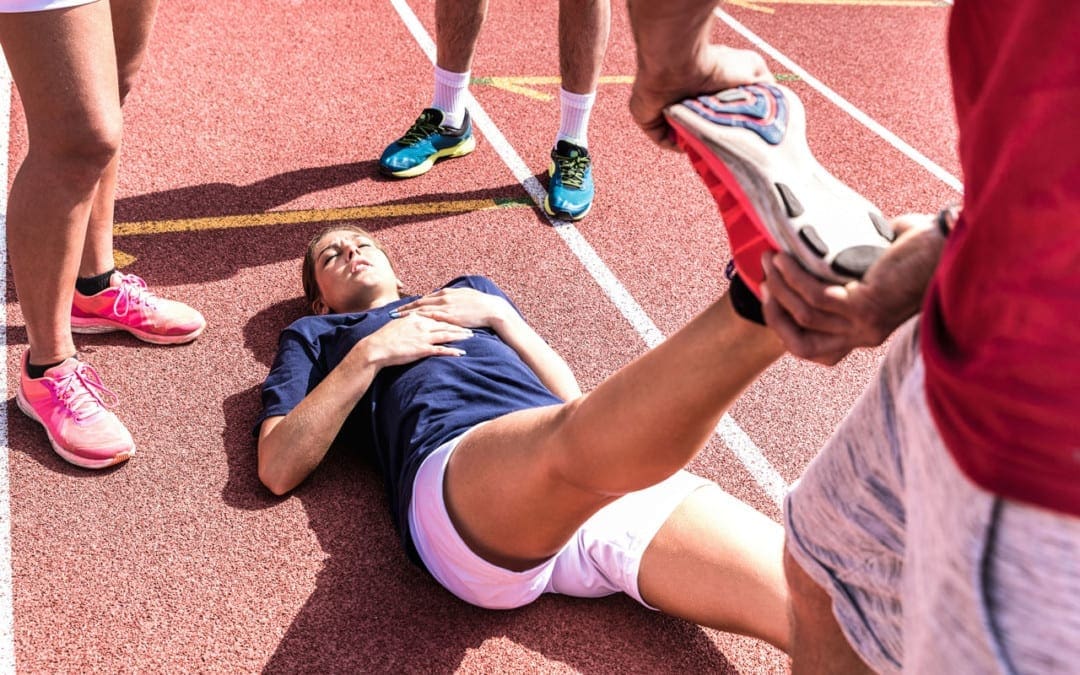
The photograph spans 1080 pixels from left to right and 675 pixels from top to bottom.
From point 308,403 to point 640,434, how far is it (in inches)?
54.8

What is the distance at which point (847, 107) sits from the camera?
5.83 metres

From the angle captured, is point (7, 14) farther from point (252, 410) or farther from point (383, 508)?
point (383, 508)

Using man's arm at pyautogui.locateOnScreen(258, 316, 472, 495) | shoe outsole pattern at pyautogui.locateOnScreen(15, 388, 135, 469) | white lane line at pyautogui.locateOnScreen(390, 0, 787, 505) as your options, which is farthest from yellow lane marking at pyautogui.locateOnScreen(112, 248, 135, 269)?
white lane line at pyautogui.locateOnScreen(390, 0, 787, 505)

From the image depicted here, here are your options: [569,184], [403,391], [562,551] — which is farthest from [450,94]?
[562,551]

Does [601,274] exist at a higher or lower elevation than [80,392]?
lower

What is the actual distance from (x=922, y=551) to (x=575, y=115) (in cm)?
359

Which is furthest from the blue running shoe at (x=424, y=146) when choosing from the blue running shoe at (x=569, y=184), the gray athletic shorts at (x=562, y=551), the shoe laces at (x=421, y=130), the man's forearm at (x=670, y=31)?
the man's forearm at (x=670, y=31)

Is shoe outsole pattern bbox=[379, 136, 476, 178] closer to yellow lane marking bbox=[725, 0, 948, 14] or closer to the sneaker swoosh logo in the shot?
the sneaker swoosh logo

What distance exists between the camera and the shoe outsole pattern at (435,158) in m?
4.49

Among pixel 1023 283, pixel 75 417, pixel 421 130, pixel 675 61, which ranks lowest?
pixel 421 130

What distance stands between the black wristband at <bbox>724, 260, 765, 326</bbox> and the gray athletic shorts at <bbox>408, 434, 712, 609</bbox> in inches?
40.6

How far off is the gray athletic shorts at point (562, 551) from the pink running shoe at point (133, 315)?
135 cm

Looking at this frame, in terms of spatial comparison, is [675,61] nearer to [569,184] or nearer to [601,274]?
[601,274]

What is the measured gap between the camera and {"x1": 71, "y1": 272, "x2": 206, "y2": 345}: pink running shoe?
10.8 feet
